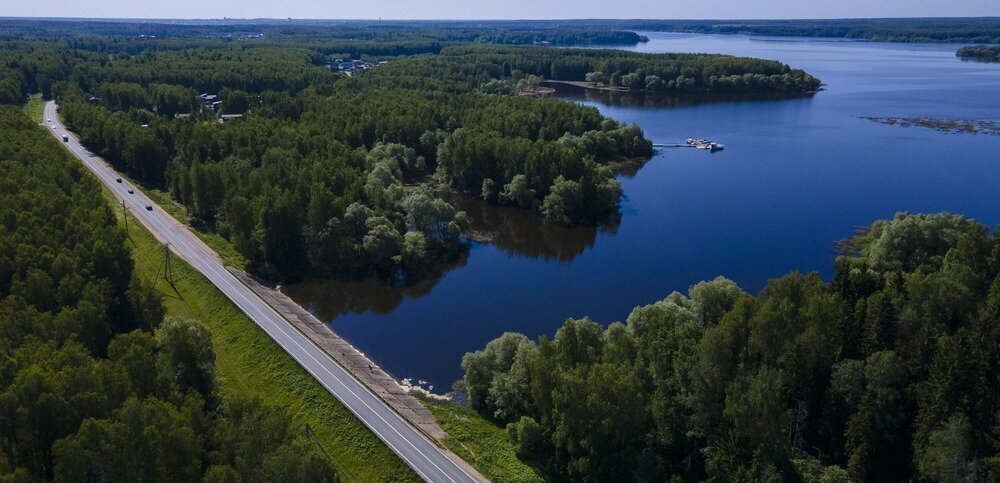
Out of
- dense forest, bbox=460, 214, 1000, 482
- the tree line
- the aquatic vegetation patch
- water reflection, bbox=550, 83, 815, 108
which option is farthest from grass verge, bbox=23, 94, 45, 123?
the aquatic vegetation patch

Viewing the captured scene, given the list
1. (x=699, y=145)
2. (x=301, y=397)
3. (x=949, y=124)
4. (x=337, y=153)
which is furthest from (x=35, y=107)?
(x=949, y=124)

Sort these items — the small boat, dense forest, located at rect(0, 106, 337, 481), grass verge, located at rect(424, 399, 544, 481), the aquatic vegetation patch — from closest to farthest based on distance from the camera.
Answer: dense forest, located at rect(0, 106, 337, 481) → grass verge, located at rect(424, 399, 544, 481) → the small boat → the aquatic vegetation patch

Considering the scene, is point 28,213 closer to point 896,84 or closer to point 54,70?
point 54,70

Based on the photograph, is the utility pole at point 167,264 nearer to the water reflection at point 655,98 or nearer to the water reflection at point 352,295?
the water reflection at point 352,295

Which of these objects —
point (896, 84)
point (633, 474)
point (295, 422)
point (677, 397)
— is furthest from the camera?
point (896, 84)

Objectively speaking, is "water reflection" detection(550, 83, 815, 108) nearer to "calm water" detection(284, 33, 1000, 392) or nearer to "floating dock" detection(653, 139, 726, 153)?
"calm water" detection(284, 33, 1000, 392)

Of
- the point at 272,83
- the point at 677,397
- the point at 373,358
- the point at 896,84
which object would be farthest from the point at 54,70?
the point at 896,84
